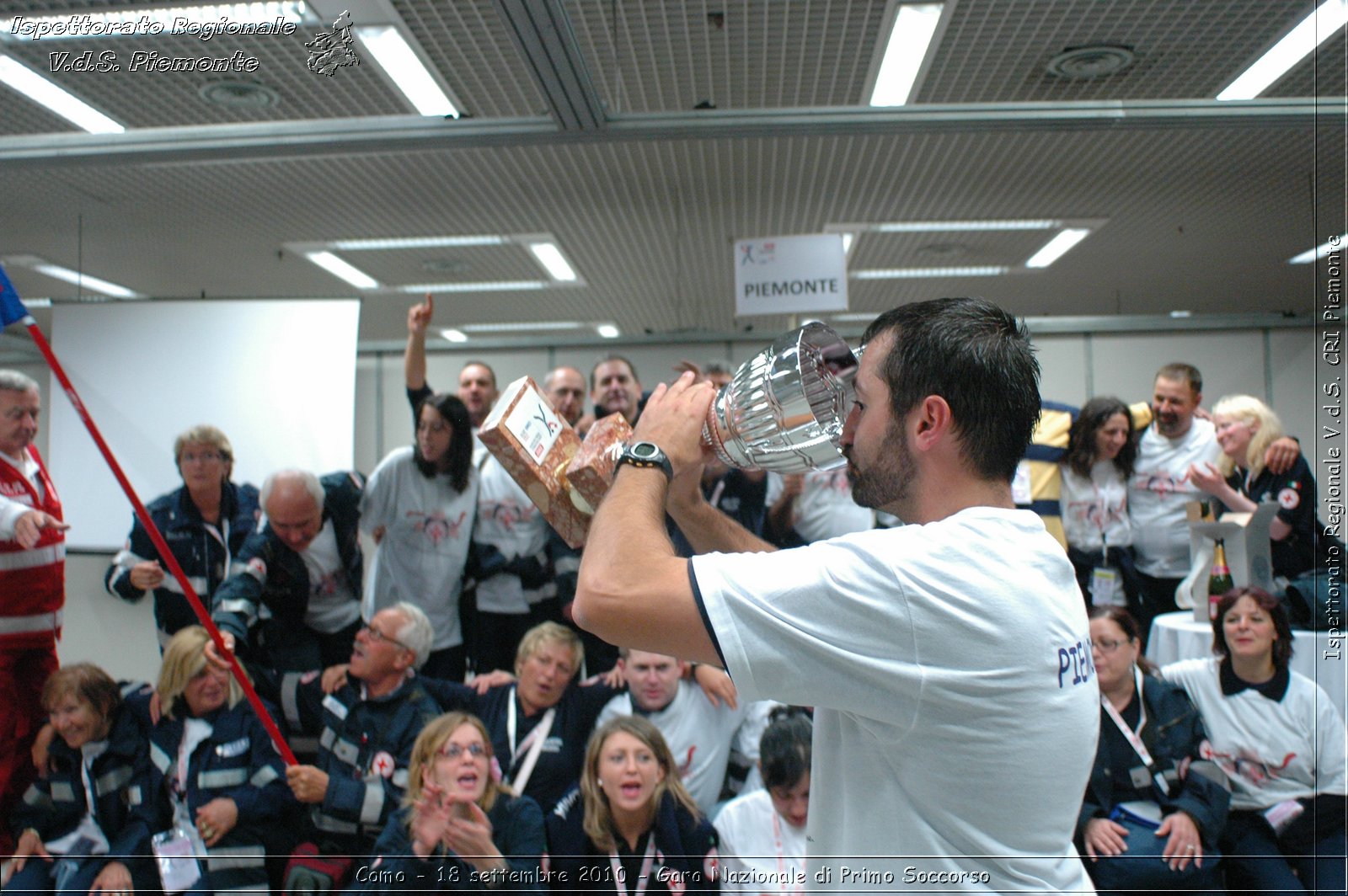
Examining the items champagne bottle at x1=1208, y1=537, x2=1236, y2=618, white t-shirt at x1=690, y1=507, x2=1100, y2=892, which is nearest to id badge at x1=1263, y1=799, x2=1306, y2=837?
champagne bottle at x1=1208, y1=537, x2=1236, y2=618

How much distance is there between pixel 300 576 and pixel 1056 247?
4391 millimetres

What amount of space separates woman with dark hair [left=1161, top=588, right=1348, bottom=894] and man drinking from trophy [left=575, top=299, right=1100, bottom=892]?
6.86 feet

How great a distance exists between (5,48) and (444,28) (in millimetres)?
1141

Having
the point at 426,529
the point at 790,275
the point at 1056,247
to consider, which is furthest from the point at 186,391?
the point at 1056,247

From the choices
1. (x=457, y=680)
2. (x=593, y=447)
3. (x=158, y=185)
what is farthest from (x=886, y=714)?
(x=158, y=185)

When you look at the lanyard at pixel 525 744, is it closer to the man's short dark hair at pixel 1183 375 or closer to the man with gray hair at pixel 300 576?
the man with gray hair at pixel 300 576

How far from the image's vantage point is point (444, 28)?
2746 mm

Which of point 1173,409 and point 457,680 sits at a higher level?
point 1173,409

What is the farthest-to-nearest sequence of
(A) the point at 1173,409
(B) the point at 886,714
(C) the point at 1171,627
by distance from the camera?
(A) the point at 1173,409, (C) the point at 1171,627, (B) the point at 886,714

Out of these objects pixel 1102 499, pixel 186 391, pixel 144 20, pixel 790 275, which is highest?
pixel 144 20

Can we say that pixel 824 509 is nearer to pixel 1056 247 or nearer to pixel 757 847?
pixel 757 847

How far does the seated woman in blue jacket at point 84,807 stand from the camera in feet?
8.48

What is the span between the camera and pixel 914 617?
0.85 metres

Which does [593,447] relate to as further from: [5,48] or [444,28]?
[5,48]
